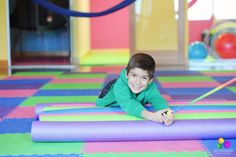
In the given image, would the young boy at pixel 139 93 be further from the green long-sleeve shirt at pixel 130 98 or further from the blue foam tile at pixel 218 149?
the blue foam tile at pixel 218 149

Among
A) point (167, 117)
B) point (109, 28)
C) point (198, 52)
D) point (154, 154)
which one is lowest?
point (154, 154)

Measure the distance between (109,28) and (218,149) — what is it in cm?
542

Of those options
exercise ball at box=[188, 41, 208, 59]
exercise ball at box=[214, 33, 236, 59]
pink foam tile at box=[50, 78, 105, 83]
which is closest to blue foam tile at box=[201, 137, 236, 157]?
pink foam tile at box=[50, 78, 105, 83]

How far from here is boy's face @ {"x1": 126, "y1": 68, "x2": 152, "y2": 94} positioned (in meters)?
1.75

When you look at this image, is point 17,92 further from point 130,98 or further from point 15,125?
point 130,98

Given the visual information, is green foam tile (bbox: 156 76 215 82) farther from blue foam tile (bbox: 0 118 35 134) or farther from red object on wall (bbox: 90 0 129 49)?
red object on wall (bbox: 90 0 129 49)

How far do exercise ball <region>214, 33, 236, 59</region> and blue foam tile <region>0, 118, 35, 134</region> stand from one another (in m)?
3.70

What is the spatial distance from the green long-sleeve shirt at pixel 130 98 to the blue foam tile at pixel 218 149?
28 centimetres

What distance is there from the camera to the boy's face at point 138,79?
5.74 ft

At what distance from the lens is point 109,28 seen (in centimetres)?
688

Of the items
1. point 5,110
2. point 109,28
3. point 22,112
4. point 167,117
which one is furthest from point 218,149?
point 109,28

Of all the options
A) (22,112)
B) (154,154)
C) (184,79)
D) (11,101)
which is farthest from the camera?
(184,79)

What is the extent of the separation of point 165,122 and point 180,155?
0.21m

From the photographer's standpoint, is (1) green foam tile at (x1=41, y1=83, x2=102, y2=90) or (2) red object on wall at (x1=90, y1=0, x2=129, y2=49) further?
(2) red object on wall at (x1=90, y1=0, x2=129, y2=49)
